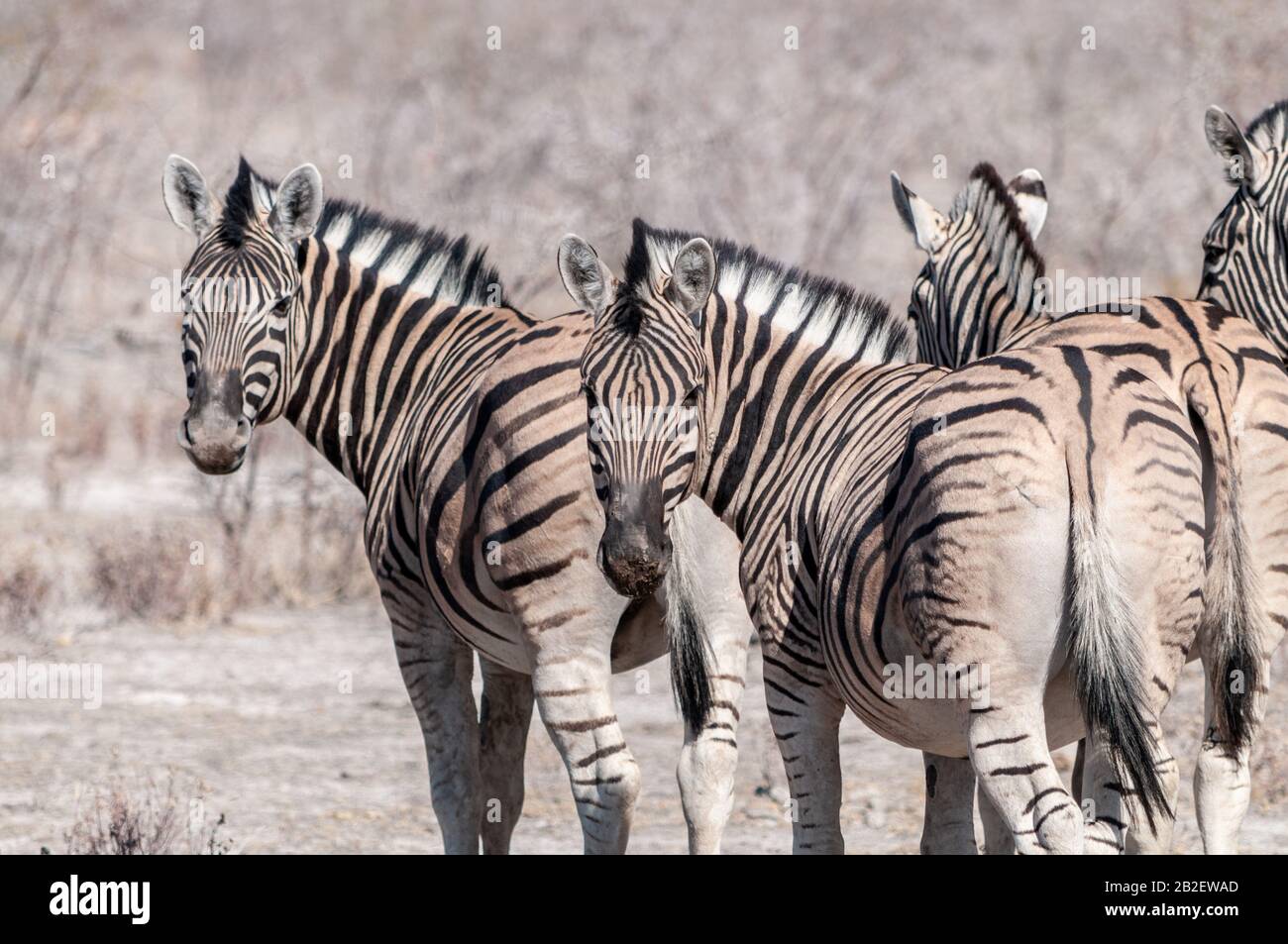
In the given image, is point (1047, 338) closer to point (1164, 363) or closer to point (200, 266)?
point (1164, 363)

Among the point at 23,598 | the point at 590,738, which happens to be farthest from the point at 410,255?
the point at 23,598

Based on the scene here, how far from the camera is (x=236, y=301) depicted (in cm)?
559

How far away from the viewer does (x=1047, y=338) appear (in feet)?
16.0

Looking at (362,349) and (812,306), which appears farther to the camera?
(362,349)

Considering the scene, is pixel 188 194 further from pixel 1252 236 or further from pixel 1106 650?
pixel 1252 236

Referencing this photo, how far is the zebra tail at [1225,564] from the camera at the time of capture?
4.35 meters

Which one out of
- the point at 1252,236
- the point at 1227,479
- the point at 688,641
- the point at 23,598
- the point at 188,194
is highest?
the point at 188,194

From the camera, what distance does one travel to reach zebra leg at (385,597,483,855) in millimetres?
5672

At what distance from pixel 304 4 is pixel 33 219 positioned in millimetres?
12970

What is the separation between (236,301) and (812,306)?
2.05 metres

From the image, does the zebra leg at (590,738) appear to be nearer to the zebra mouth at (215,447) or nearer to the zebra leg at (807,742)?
the zebra leg at (807,742)

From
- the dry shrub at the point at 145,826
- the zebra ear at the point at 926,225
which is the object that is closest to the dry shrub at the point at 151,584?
the dry shrub at the point at 145,826

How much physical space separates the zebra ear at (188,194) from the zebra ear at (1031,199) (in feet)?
11.8
